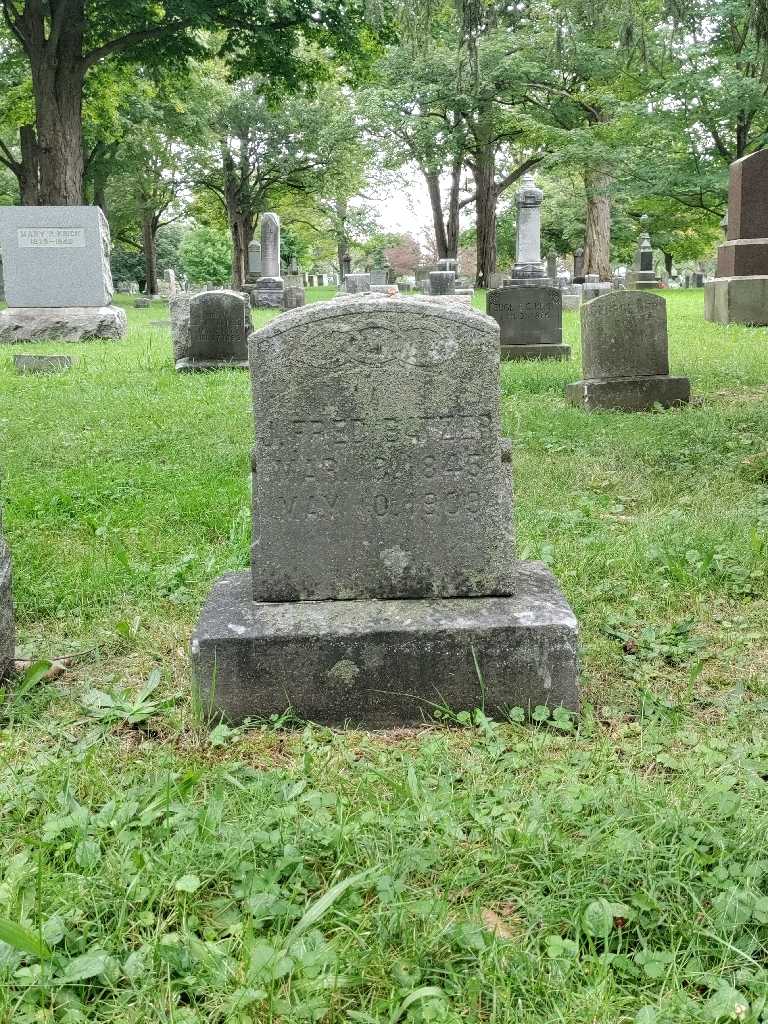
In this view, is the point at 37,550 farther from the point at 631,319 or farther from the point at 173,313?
the point at 173,313

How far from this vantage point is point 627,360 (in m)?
8.82

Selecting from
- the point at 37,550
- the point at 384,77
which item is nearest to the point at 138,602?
the point at 37,550

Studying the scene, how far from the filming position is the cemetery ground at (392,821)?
1865 millimetres

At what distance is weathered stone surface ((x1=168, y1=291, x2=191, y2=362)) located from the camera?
39.5 feet

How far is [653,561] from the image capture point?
4547 millimetres

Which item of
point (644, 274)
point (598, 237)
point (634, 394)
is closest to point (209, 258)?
point (644, 274)

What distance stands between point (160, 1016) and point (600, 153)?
23.4 metres

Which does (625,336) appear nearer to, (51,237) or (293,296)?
(51,237)

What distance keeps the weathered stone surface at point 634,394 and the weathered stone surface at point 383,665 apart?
5.88 m

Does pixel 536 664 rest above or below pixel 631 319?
below

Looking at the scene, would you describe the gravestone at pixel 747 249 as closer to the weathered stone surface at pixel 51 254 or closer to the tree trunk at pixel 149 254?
the weathered stone surface at pixel 51 254

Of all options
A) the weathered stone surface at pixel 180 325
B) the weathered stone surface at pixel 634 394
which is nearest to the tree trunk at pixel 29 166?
the weathered stone surface at pixel 180 325

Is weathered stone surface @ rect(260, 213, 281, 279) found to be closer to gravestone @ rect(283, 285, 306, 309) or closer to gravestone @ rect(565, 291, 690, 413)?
gravestone @ rect(283, 285, 306, 309)

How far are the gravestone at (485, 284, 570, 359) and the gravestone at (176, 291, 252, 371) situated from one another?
356 cm
